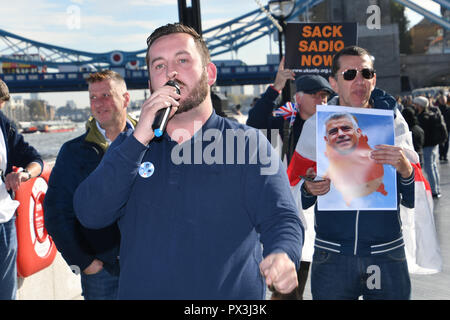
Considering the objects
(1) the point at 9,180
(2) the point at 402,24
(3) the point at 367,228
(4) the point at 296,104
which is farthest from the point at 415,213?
(2) the point at 402,24

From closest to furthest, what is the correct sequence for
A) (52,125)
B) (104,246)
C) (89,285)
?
(104,246), (89,285), (52,125)

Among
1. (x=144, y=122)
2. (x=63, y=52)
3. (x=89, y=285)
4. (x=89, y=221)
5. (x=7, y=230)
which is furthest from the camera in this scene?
(x=63, y=52)

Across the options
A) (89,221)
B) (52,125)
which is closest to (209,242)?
(89,221)

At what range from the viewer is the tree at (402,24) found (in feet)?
242

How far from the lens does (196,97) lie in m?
1.65

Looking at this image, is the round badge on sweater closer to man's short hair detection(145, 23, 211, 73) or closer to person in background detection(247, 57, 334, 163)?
man's short hair detection(145, 23, 211, 73)

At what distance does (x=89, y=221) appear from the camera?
1.59 metres

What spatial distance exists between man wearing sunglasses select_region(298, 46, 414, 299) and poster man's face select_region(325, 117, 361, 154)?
0.39ft

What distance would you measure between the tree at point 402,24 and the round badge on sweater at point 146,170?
77.9 meters

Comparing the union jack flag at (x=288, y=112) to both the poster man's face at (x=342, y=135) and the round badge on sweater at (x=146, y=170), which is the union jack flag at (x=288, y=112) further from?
the round badge on sweater at (x=146, y=170)

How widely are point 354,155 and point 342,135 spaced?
11 centimetres

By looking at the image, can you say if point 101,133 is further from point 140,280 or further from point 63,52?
point 63,52

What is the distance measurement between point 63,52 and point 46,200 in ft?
293
